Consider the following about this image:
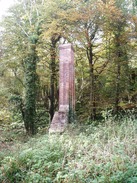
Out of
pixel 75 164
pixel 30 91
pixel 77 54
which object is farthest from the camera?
pixel 77 54

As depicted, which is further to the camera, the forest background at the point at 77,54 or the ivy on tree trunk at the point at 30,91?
the ivy on tree trunk at the point at 30,91

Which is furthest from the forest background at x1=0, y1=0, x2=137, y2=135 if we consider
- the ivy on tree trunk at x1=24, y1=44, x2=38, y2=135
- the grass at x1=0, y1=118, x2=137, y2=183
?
the grass at x1=0, y1=118, x2=137, y2=183

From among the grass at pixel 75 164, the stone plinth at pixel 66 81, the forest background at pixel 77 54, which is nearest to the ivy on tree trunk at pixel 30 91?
the forest background at pixel 77 54

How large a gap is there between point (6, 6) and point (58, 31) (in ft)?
19.8

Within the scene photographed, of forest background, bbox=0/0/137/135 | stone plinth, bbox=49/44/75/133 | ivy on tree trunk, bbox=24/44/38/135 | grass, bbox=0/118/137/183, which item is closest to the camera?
grass, bbox=0/118/137/183

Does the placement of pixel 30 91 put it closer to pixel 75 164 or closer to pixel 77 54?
pixel 77 54

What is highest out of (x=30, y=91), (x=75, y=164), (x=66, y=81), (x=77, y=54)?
(x=77, y=54)

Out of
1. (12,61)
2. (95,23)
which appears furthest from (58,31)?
(12,61)

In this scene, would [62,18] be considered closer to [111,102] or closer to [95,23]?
[95,23]

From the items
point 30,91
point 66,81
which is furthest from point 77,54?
point 30,91

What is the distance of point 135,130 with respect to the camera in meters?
5.98

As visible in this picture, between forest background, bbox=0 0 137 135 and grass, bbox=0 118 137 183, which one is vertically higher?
forest background, bbox=0 0 137 135

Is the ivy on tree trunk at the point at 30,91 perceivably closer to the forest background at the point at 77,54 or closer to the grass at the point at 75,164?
the forest background at the point at 77,54

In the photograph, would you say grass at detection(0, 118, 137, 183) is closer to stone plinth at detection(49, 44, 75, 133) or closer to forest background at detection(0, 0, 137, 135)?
stone plinth at detection(49, 44, 75, 133)
